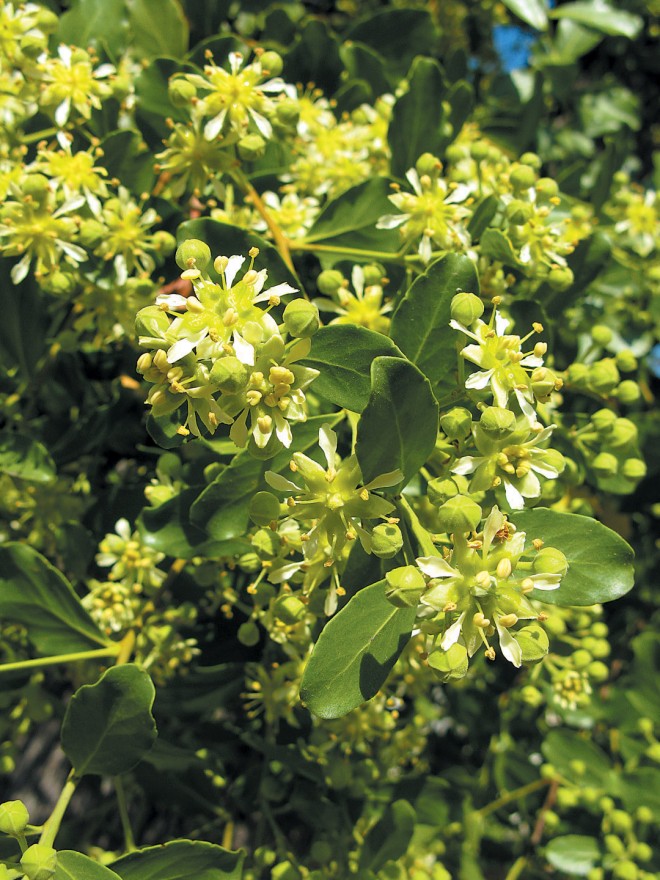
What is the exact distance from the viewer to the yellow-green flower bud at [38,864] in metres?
1.29

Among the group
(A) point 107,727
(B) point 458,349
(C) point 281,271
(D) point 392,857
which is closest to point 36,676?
(A) point 107,727

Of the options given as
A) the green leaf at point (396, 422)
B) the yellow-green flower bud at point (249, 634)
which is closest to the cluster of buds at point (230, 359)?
the green leaf at point (396, 422)

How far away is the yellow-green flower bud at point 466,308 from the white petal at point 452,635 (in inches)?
18.7

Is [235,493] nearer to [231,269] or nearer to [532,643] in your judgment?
[231,269]

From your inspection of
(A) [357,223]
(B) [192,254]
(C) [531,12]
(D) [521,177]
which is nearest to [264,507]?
(B) [192,254]

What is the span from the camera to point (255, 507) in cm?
129

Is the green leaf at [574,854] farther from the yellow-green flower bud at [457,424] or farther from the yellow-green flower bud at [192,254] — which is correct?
the yellow-green flower bud at [192,254]

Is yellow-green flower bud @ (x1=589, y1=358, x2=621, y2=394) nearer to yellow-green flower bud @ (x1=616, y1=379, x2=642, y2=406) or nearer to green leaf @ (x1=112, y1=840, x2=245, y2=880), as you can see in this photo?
yellow-green flower bud @ (x1=616, y1=379, x2=642, y2=406)

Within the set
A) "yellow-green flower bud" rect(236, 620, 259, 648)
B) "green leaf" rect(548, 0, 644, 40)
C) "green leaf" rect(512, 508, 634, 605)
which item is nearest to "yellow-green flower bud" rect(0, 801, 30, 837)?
"yellow-green flower bud" rect(236, 620, 259, 648)

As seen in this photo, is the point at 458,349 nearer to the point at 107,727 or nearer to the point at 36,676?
the point at 107,727

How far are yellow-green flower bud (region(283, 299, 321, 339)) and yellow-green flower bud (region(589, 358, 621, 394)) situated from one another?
0.75 meters

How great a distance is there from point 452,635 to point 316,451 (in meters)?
0.46

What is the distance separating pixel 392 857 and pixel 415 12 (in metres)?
2.47

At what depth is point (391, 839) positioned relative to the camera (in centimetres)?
185
